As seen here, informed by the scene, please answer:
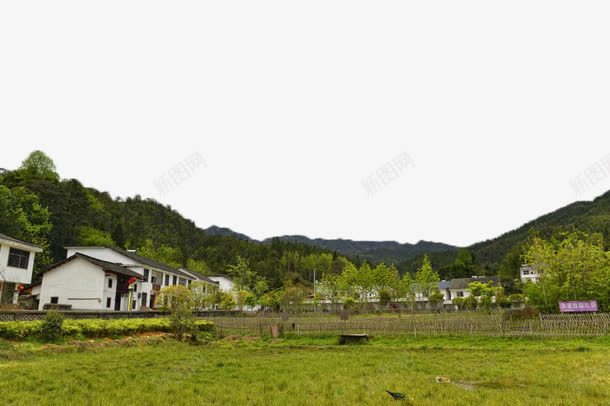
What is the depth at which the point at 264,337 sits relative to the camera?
27.6 metres

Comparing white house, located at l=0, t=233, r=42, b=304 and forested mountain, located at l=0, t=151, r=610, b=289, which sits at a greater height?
forested mountain, located at l=0, t=151, r=610, b=289

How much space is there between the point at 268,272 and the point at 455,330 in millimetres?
105486

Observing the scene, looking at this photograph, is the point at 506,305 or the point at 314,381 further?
the point at 506,305

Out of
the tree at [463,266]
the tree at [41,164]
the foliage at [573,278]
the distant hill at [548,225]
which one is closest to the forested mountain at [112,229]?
the tree at [41,164]

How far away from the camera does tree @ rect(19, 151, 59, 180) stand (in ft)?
263

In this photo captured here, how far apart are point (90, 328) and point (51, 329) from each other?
2.16 m

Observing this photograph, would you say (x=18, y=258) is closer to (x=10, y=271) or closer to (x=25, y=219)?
(x=10, y=271)

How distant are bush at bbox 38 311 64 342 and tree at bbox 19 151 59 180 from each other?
67.7m

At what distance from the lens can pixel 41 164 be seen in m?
83.0

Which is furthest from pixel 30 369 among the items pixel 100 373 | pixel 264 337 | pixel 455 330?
pixel 455 330

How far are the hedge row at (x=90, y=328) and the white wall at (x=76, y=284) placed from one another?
15.3 meters

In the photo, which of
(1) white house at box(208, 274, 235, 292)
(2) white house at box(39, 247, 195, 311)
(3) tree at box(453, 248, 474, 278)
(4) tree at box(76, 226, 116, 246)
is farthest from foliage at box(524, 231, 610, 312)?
(3) tree at box(453, 248, 474, 278)

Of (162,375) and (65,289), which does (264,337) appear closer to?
(162,375)

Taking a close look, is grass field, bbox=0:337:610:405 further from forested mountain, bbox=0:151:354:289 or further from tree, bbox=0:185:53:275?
tree, bbox=0:185:53:275
